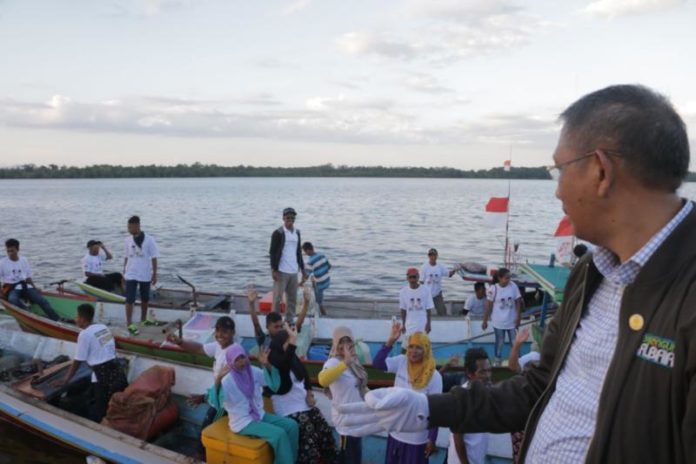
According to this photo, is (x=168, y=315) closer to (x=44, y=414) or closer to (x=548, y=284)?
(x=44, y=414)

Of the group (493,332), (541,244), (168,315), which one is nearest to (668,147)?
(493,332)

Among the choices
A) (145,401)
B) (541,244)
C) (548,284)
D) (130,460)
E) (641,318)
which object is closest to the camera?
(641,318)

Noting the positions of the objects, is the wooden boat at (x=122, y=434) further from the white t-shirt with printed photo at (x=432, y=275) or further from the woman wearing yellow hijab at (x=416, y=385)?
the white t-shirt with printed photo at (x=432, y=275)

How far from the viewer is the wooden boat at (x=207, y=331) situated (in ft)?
28.4

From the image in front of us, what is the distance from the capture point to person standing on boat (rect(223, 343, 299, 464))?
16.2 feet

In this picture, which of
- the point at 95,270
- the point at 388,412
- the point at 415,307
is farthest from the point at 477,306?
the point at 388,412

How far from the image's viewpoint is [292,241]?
9.59 m

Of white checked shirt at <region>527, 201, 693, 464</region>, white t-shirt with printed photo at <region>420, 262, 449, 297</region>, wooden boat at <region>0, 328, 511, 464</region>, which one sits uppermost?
white checked shirt at <region>527, 201, 693, 464</region>

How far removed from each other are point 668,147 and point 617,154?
0.12 metres

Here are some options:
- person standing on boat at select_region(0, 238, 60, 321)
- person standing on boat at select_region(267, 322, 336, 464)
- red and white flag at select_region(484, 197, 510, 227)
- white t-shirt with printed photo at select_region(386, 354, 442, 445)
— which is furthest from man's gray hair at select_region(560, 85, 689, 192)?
person standing on boat at select_region(0, 238, 60, 321)

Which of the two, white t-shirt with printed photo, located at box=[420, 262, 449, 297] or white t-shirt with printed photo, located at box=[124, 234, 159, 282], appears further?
white t-shirt with printed photo, located at box=[420, 262, 449, 297]

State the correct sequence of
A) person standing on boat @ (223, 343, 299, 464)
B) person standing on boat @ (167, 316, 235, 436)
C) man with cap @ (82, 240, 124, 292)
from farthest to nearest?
1. man with cap @ (82, 240, 124, 292)
2. person standing on boat @ (167, 316, 235, 436)
3. person standing on boat @ (223, 343, 299, 464)

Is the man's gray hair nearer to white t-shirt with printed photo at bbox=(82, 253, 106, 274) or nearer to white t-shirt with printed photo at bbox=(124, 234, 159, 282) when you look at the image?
white t-shirt with printed photo at bbox=(124, 234, 159, 282)

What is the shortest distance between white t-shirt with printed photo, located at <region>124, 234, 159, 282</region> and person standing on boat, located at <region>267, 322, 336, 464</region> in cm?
530
